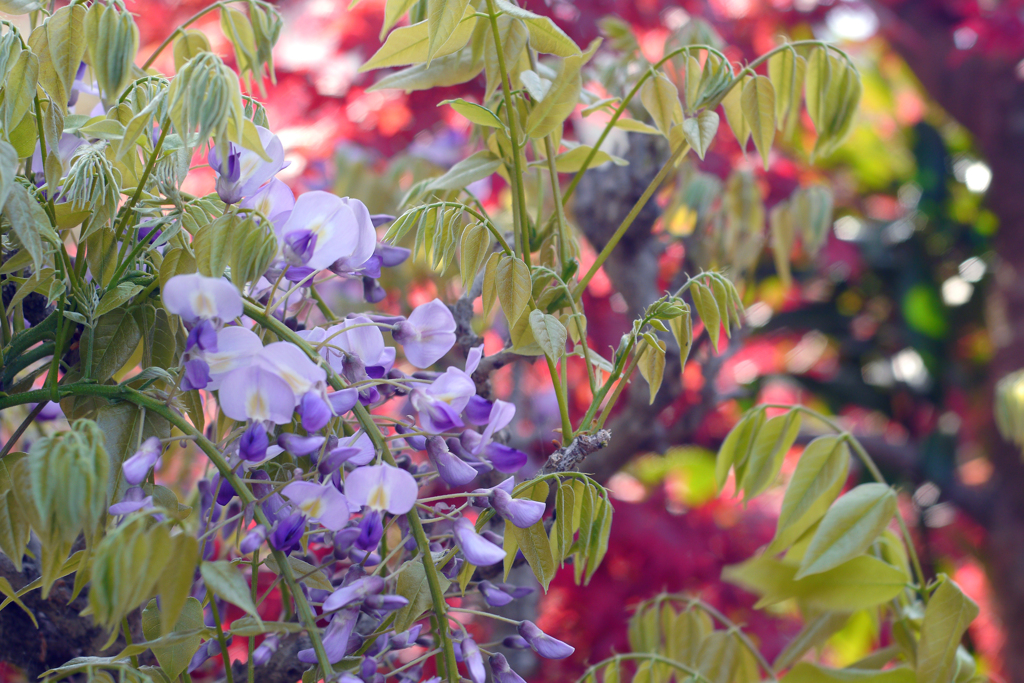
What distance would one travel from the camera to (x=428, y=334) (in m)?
0.39

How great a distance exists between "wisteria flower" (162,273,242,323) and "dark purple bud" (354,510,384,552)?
0.36 ft

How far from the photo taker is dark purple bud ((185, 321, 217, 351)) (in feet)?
0.99

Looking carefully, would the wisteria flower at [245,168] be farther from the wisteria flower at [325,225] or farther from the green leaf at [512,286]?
the green leaf at [512,286]

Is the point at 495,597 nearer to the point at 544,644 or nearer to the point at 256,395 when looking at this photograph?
the point at 544,644

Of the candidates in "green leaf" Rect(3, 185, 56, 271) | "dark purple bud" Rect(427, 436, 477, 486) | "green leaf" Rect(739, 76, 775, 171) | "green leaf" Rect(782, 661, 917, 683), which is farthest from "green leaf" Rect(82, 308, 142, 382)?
"green leaf" Rect(782, 661, 917, 683)

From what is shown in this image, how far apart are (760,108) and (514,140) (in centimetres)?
18

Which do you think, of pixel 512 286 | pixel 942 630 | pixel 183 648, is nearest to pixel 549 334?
pixel 512 286

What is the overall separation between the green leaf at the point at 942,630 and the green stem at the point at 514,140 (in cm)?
39

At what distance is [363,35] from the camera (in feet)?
4.42

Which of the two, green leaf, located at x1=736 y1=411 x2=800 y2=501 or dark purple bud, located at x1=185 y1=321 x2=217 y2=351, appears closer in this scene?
dark purple bud, located at x1=185 y1=321 x2=217 y2=351

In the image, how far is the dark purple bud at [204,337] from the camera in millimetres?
302

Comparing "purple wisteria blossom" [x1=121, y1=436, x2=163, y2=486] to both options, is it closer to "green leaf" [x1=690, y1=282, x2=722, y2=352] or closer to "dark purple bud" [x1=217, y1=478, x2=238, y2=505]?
"dark purple bud" [x1=217, y1=478, x2=238, y2=505]

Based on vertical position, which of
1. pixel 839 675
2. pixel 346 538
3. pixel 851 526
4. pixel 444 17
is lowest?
pixel 839 675

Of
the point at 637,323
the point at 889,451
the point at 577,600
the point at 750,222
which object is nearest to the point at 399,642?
the point at 637,323
